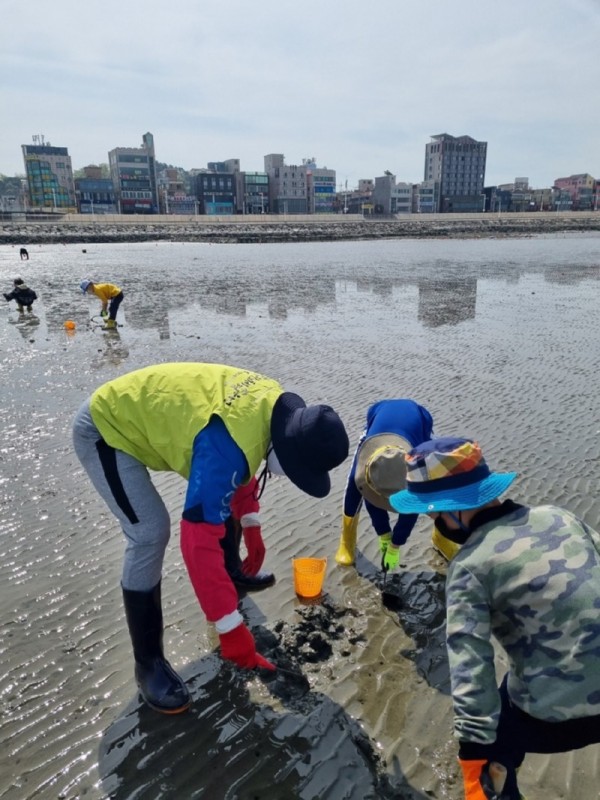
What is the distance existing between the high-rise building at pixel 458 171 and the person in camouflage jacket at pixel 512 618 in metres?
149

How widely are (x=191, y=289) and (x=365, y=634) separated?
740 inches

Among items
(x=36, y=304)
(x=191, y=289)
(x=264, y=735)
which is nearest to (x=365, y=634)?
(x=264, y=735)

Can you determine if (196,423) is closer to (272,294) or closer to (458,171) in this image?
(272,294)

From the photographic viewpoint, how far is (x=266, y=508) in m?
5.16

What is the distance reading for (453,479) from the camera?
2068 millimetres

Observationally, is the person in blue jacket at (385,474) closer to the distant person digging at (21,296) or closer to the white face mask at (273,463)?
the white face mask at (273,463)

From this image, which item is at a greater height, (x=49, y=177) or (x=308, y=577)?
(x=49, y=177)

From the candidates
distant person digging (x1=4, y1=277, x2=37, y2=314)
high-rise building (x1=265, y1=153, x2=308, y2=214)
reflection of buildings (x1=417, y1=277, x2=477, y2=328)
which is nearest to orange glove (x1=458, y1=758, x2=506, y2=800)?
reflection of buildings (x1=417, y1=277, x2=477, y2=328)

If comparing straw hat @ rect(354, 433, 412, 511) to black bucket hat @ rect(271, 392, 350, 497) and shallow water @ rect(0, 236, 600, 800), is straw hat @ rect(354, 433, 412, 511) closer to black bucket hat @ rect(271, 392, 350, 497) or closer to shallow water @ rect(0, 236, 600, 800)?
shallow water @ rect(0, 236, 600, 800)

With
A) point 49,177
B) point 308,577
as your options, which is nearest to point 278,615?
point 308,577

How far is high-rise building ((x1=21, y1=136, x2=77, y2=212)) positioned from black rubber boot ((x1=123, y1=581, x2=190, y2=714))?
125 meters

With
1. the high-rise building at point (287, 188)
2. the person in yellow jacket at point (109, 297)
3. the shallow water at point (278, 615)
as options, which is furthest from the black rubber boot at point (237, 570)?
A: the high-rise building at point (287, 188)

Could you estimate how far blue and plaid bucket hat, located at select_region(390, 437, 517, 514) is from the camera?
6.69 ft

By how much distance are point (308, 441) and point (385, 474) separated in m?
1.21
